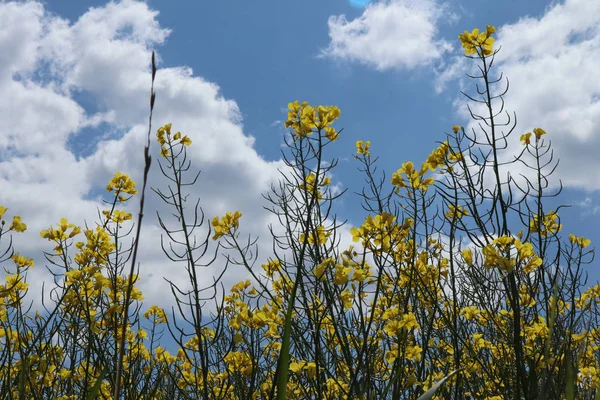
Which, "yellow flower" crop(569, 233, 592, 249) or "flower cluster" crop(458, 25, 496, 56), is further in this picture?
"yellow flower" crop(569, 233, 592, 249)

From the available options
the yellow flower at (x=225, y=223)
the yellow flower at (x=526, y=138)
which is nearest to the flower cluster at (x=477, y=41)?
the yellow flower at (x=526, y=138)

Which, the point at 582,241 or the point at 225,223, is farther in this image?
the point at 582,241

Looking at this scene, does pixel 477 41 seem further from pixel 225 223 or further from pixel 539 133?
pixel 225 223

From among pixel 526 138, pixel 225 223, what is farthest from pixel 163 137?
pixel 526 138

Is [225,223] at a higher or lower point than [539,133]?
lower

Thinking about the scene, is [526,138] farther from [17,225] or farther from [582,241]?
[17,225]

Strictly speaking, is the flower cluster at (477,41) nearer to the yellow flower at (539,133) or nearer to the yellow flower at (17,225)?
the yellow flower at (539,133)

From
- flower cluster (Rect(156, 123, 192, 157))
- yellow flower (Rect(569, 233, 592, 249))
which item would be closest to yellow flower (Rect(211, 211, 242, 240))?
flower cluster (Rect(156, 123, 192, 157))

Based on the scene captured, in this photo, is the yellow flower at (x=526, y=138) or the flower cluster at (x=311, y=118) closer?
the flower cluster at (x=311, y=118)

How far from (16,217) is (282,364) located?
3.17 meters

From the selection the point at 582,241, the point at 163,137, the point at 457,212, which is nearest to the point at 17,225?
the point at 163,137

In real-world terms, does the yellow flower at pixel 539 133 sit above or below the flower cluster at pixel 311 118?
above

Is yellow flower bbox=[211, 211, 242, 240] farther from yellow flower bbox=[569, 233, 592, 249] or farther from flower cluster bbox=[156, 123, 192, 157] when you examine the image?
yellow flower bbox=[569, 233, 592, 249]

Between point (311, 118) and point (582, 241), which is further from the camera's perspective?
point (582, 241)
